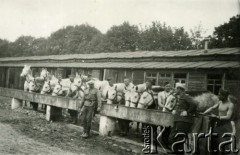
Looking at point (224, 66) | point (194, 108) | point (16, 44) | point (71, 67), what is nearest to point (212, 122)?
point (194, 108)

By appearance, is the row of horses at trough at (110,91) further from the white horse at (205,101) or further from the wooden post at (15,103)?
the wooden post at (15,103)

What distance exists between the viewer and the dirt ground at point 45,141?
6.66 metres

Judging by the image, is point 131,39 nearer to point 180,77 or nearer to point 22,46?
point 180,77

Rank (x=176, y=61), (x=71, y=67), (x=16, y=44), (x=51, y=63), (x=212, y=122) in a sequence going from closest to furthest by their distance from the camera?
1. (x=212, y=122)
2. (x=176, y=61)
3. (x=71, y=67)
4. (x=51, y=63)
5. (x=16, y=44)

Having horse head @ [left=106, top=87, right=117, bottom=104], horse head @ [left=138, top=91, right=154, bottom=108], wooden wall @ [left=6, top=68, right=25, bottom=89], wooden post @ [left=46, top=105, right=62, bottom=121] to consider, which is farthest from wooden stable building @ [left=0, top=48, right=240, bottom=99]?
wooden wall @ [left=6, top=68, right=25, bottom=89]

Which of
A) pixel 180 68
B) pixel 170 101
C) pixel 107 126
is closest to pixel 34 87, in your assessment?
pixel 107 126

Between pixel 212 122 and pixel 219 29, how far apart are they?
1050 inches

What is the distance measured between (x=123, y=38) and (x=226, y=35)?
19831 millimetres

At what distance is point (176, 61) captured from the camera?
17.5m

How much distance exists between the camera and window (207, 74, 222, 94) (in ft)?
46.8

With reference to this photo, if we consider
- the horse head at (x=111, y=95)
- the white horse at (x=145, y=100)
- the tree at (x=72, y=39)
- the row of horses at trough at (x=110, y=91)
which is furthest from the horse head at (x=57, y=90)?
the tree at (x=72, y=39)

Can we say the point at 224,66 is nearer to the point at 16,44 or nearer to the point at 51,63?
the point at 51,63

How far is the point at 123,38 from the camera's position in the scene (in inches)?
1794

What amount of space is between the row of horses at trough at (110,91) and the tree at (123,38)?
3008 cm
